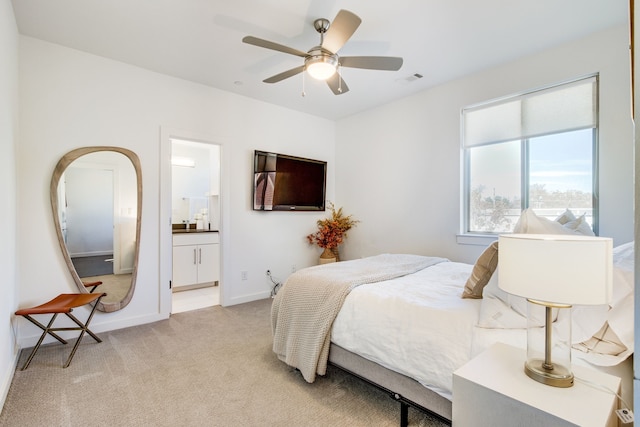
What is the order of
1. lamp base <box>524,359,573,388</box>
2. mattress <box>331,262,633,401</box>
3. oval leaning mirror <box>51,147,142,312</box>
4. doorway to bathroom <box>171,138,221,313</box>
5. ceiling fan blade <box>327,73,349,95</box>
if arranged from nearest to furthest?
lamp base <box>524,359,573,388</box>
mattress <box>331,262,633,401</box>
ceiling fan blade <box>327,73,349,95</box>
oval leaning mirror <box>51,147,142,312</box>
doorway to bathroom <box>171,138,221,313</box>

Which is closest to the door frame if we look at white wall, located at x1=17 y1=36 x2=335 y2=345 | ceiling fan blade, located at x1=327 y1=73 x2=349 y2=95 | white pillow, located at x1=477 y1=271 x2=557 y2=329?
white wall, located at x1=17 y1=36 x2=335 y2=345

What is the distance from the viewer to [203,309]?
12.5 ft

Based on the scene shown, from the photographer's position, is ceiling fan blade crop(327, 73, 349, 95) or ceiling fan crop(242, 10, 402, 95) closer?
ceiling fan crop(242, 10, 402, 95)

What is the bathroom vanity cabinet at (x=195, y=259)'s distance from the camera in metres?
4.53

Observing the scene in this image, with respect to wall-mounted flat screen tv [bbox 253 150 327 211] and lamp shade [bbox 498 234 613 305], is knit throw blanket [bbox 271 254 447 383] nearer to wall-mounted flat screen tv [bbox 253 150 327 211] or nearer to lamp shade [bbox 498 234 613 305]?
lamp shade [bbox 498 234 613 305]

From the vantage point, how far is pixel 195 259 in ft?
15.4

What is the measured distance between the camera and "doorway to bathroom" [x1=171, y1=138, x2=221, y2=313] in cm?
450

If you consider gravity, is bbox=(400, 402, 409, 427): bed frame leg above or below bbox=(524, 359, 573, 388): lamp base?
below

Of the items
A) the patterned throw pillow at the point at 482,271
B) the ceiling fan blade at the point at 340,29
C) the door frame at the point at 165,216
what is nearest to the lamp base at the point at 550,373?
the patterned throw pillow at the point at 482,271

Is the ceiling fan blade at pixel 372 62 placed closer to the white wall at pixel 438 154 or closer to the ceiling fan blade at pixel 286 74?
the ceiling fan blade at pixel 286 74

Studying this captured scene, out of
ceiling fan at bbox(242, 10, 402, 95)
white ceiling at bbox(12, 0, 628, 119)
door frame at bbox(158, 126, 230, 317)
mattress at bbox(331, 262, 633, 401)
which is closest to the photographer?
mattress at bbox(331, 262, 633, 401)

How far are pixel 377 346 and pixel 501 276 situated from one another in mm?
878

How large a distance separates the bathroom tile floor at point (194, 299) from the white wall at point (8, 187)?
1606mm

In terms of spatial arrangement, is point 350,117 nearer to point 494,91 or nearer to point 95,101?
point 494,91
